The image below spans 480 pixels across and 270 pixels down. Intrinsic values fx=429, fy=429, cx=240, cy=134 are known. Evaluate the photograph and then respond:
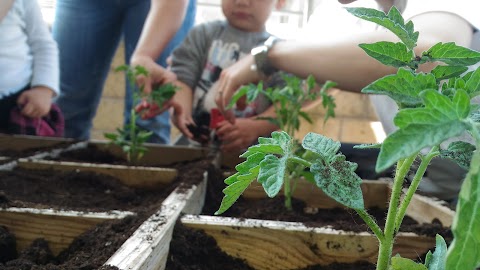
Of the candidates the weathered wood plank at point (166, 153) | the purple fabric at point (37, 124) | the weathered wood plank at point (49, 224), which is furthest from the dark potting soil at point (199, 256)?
the purple fabric at point (37, 124)

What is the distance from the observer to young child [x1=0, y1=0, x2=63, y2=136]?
196 centimetres

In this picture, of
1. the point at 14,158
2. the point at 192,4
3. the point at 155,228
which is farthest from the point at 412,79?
the point at 192,4

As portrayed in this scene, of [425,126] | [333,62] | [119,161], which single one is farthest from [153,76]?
[425,126]

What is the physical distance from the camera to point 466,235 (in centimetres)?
27

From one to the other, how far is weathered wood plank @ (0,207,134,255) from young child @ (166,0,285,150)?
117cm

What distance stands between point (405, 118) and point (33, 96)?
6.51 feet

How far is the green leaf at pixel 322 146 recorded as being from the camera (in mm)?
448

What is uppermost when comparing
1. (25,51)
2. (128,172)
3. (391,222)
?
(391,222)

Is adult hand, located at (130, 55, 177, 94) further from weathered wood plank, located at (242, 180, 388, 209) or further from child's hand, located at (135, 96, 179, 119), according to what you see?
weathered wood plank, located at (242, 180, 388, 209)

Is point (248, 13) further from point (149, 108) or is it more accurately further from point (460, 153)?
point (460, 153)

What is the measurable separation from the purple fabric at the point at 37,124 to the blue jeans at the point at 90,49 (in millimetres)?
205

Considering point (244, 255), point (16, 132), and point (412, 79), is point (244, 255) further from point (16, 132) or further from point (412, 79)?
point (16, 132)

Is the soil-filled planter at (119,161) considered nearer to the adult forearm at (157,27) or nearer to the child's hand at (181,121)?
the child's hand at (181,121)

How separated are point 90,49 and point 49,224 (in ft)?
5.75
